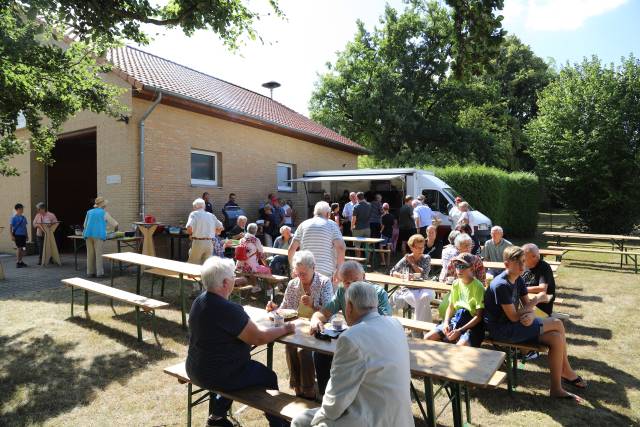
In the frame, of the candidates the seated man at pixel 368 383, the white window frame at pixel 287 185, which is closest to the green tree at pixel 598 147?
the white window frame at pixel 287 185

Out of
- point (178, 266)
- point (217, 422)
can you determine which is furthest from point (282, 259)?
point (217, 422)

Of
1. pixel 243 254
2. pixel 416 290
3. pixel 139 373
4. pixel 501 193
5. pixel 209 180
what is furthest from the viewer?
pixel 501 193

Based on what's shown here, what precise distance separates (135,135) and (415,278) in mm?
8237

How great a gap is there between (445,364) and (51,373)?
13.1 feet

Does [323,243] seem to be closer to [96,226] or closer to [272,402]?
[272,402]

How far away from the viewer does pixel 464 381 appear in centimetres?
255

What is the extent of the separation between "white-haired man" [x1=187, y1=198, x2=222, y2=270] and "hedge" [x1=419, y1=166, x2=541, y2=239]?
11.7 metres

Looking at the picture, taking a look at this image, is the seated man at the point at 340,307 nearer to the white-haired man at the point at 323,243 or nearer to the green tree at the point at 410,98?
the white-haired man at the point at 323,243

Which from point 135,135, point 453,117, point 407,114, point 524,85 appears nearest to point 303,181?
point 135,135

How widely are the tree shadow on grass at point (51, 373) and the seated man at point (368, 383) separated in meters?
2.88

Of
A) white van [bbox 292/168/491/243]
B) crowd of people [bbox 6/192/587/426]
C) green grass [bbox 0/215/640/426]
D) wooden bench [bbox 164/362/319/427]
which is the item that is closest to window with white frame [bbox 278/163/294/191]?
white van [bbox 292/168/491/243]

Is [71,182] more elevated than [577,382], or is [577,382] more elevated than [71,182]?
[71,182]

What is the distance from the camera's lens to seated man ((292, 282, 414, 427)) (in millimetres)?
2025

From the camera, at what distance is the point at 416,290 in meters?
5.48
